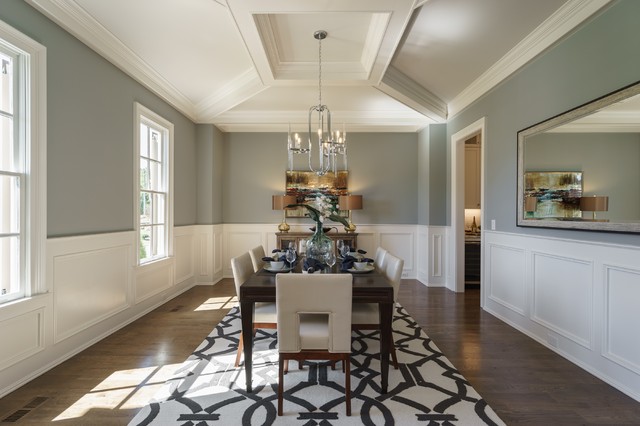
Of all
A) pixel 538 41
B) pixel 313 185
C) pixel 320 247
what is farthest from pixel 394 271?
pixel 313 185

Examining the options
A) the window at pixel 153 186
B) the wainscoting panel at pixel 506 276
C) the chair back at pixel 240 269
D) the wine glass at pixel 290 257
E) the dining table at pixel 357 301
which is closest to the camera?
the dining table at pixel 357 301

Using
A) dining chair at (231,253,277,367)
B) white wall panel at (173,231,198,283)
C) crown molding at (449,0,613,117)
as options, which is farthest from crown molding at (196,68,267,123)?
crown molding at (449,0,613,117)

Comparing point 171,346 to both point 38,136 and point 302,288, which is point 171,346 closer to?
point 302,288

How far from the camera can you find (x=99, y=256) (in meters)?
2.99

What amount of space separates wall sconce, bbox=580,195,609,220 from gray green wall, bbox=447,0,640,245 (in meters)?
0.19

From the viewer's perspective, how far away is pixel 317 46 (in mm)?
3447

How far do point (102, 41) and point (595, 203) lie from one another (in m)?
4.51

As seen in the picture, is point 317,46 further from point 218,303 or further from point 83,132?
point 218,303

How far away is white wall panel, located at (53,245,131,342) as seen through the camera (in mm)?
2541

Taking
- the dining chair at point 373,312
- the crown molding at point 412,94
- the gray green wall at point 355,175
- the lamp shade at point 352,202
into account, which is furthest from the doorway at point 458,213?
the dining chair at point 373,312

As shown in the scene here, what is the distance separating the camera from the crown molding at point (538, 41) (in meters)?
2.43

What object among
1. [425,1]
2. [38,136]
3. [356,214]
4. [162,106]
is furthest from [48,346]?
[356,214]

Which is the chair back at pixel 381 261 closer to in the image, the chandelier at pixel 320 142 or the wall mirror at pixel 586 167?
the chandelier at pixel 320 142

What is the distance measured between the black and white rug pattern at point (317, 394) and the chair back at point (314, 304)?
1.30ft
